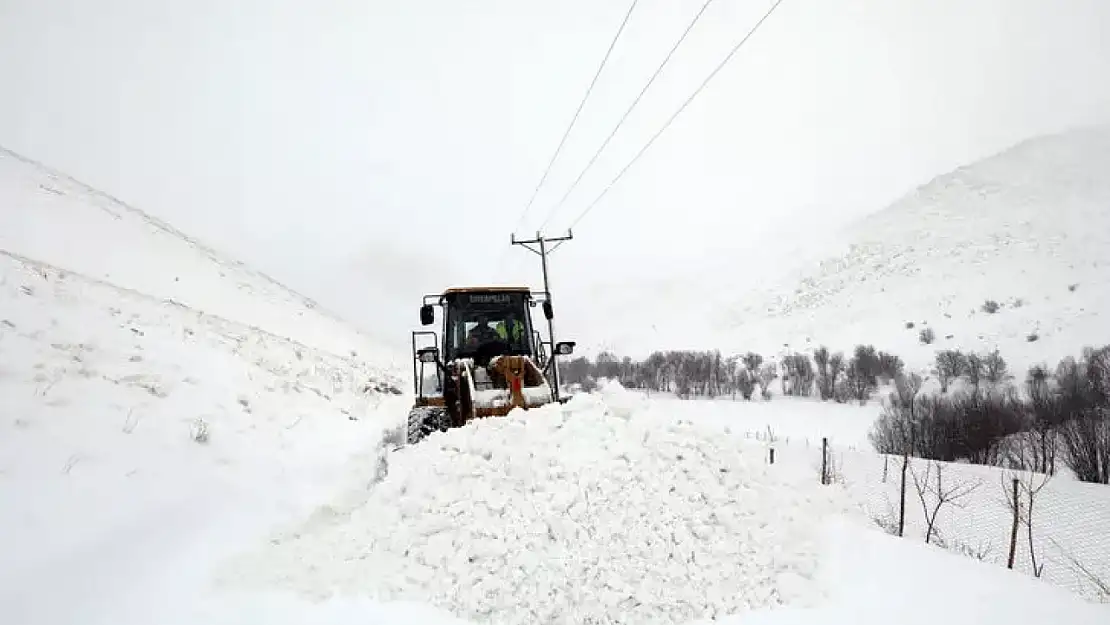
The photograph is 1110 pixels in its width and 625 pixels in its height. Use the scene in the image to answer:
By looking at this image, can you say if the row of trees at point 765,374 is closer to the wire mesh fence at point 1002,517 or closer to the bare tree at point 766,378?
the bare tree at point 766,378

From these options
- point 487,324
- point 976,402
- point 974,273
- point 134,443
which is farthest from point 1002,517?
point 974,273

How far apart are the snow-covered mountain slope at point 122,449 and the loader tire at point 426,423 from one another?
1439 mm

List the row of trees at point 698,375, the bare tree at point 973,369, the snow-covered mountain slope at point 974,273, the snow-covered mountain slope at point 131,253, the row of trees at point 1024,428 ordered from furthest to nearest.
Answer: the row of trees at point 698,375 < the snow-covered mountain slope at point 974,273 < the bare tree at point 973,369 < the snow-covered mountain slope at point 131,253 < the row of trees at point 1024,428

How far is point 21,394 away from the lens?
22.2 feet

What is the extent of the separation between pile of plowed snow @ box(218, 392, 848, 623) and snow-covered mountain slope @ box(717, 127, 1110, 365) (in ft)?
130

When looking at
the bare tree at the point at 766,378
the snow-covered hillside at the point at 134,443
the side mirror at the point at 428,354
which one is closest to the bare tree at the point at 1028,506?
the side mirror at the point at 428,354

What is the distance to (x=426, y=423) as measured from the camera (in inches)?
340

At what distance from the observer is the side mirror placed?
943 centimetres

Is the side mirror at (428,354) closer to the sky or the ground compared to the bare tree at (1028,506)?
closer to the sky

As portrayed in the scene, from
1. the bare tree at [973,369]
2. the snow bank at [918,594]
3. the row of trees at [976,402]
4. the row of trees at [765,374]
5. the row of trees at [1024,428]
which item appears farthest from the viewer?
the row of trees at [765,374]

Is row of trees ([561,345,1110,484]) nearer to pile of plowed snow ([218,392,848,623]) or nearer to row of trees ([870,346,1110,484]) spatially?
row of trees ([870,346,1110,484])

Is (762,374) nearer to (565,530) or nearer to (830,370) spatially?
(830,370)

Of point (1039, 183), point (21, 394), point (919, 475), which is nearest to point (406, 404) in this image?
point (21, 394)

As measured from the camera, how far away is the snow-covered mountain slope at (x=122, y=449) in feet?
15.6
